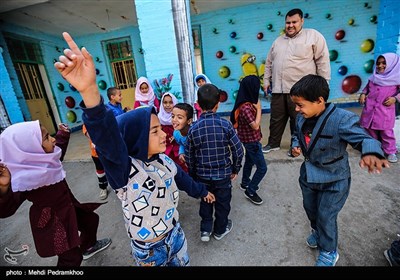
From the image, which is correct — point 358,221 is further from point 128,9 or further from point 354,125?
point 128,9

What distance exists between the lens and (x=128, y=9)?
576 cm

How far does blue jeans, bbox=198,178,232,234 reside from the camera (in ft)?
5.97

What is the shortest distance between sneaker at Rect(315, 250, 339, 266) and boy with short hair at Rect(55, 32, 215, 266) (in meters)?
1.03

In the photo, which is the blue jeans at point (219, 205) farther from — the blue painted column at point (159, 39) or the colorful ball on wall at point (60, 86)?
the colorful ball on wall at point (60, 86)

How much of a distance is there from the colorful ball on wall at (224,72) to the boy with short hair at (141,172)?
20.4 feet


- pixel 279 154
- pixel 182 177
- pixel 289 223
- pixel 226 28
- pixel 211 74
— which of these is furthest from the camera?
pixel 211 74

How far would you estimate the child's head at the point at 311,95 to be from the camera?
1340 millimetres

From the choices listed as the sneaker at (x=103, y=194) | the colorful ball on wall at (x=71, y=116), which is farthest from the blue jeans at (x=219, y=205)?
the colorful ball on wall at (x=71, y=116)

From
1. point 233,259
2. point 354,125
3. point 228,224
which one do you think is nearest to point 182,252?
point 233,259

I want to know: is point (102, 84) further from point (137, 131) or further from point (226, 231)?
point (137, 131)

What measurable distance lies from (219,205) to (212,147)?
0.57 metres

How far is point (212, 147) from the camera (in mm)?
1704

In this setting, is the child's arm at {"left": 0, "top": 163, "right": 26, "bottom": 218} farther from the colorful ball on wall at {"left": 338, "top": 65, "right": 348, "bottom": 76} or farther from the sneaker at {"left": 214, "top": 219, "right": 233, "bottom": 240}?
the colorful ball on wall at {"left": 338, "top": 65, "right": 348, "bottom": 76}

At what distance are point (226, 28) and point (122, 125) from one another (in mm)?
6666
